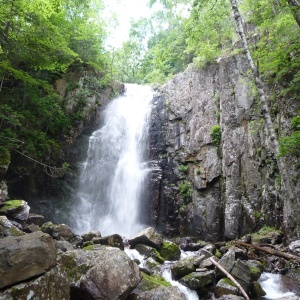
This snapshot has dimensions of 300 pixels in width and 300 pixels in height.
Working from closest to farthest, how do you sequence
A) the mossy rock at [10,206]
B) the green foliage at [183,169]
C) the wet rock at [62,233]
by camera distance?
the wet rock at [62,233] < the mossy rock at [10,206] < the green foliage at [183,169]

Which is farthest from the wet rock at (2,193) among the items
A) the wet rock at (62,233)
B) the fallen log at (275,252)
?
the fallen log at (275,252)

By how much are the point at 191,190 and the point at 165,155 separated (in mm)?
2767

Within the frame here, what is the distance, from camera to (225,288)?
5785mm

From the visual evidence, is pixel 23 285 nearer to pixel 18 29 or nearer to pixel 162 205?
pixel 18 29

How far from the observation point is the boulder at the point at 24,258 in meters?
3.03

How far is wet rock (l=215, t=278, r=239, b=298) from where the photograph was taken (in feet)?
18.7

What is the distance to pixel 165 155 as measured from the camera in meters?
14.9

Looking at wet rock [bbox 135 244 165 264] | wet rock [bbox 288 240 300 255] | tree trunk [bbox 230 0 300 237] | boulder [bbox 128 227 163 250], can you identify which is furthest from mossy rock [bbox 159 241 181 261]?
tree trunk [bbox 230 0 300 237]

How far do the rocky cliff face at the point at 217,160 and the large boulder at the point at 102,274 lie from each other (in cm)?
620

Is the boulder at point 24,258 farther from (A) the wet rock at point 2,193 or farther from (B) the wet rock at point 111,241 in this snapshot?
(A) the wet rock at point 2,193

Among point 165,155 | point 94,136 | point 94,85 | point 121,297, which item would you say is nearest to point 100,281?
point 121,297

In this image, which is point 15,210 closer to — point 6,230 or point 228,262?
point 6,230

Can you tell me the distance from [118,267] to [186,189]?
30.2 feet

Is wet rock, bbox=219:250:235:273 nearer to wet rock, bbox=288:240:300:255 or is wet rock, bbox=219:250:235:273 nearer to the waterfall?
wet rock, bbox=288:240:300:255
